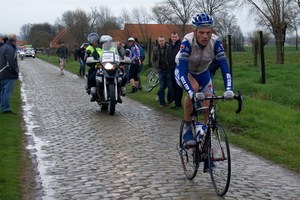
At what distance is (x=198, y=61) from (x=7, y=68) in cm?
673

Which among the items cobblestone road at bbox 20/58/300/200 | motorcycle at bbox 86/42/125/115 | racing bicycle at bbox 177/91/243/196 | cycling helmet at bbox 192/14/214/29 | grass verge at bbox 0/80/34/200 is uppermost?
cycling helmet at bbox 192/14/214/29

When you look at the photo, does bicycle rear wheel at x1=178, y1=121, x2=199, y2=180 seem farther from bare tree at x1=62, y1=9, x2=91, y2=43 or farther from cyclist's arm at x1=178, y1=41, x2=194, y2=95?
bare tree at x1=62, y1=9, x2=91, y2=43

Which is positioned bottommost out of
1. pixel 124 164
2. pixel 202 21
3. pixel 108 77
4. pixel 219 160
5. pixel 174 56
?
pixel 124 164

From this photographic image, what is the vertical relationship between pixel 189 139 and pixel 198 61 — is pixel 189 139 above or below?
below

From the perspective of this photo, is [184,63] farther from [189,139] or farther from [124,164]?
[124,164]

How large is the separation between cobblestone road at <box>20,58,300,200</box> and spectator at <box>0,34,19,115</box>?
652mm

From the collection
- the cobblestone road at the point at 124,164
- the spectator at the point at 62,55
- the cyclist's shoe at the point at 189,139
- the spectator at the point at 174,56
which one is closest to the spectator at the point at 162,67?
Result: the spectator at the point at 174,56

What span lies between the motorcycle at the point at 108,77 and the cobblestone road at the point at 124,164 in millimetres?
537

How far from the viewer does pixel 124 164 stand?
6617 mm

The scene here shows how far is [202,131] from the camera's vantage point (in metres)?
5.46

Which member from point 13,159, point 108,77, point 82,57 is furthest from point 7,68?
point 82,57

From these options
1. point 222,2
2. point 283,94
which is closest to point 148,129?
point 283,94

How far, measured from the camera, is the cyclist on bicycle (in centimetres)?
540

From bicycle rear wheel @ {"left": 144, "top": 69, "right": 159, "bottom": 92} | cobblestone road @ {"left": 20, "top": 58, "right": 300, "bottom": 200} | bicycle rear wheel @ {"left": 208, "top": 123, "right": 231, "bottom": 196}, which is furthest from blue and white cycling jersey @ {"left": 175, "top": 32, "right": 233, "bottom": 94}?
bicycle rear wheel @ {"left": 144, "top": 69, "right": 159, "bottom": 92}
